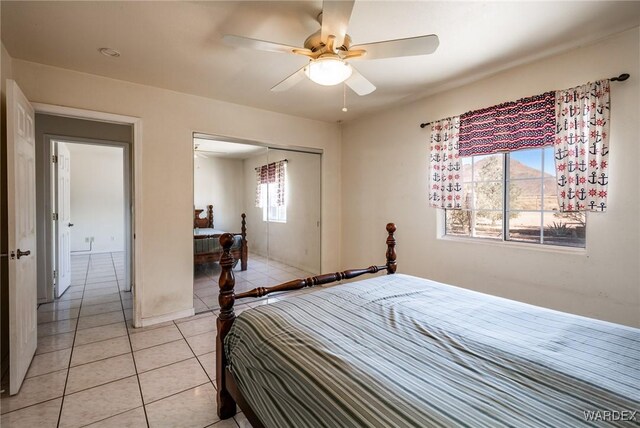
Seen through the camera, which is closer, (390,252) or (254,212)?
(390,252)

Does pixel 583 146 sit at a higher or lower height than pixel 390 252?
higher

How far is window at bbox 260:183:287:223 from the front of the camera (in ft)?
13.3

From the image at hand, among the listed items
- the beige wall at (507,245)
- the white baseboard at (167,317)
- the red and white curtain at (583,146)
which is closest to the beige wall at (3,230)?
the white baseboard at (167,317)

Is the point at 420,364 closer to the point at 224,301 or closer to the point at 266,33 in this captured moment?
the point at 224,301

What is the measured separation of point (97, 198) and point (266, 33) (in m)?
7.19

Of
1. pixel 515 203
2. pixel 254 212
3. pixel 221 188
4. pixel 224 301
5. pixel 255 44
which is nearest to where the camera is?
pixel 224 301

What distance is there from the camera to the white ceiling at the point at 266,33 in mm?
1798

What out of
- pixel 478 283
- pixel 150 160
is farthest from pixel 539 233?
pixel 150 160

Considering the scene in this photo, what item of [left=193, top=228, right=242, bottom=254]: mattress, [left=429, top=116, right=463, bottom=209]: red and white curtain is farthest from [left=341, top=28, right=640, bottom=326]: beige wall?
[left=193, top=228, right=242, bottom=254]: mattress

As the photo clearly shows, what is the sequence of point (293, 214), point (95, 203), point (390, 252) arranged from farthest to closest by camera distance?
point (95, 203) → point (293, 214) → point (390, 252)

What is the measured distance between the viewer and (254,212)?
400 centimetres

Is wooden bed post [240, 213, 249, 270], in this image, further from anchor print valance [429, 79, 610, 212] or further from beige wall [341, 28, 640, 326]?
anchor print valance [429, 79, 610, 212]

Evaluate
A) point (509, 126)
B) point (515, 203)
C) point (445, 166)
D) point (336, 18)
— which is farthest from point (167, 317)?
point (509, 126)

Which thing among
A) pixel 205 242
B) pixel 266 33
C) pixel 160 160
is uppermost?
pixel 266 33
